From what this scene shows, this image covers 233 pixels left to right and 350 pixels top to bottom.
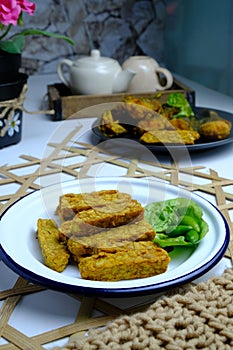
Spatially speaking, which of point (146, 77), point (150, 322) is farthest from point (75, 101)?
point (150, 322)

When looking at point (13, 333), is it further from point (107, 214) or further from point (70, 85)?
point (70, 85)

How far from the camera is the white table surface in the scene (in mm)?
518

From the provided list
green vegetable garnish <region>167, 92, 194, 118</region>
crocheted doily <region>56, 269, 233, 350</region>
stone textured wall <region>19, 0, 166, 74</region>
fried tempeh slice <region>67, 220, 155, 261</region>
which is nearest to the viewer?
crocheted doily <region>56, 269, 233, 350</region>

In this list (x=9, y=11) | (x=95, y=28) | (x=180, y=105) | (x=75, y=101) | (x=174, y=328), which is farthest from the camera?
(x=95, y=28)

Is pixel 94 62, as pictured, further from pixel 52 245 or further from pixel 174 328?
pixel 174 328

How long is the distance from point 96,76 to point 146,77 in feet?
0.51

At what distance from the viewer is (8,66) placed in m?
0.98

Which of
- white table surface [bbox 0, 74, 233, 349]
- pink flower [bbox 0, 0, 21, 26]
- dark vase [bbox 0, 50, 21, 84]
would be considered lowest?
white table surface [bbox 0, 74, 233, 349]

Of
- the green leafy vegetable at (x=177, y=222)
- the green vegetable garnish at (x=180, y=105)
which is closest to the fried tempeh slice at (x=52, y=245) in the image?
the green leafy vegetable at (x=177, y=222)

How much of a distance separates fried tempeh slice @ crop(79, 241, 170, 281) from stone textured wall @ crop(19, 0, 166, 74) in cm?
130

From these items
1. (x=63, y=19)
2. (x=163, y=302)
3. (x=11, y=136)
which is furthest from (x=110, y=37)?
(x=163, y=302)

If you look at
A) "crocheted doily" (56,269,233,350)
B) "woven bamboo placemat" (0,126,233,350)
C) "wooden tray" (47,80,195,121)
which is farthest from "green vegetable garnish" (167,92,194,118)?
"crocheted doily" (56,269,233,350)

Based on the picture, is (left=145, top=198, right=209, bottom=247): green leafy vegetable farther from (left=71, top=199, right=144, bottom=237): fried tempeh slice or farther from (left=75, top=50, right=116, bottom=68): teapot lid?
(left=75, top=50, right=116, bottom=68): teapot lid

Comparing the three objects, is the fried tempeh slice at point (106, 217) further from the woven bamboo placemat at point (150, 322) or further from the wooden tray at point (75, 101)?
the wooden tray at point (75, 101)
